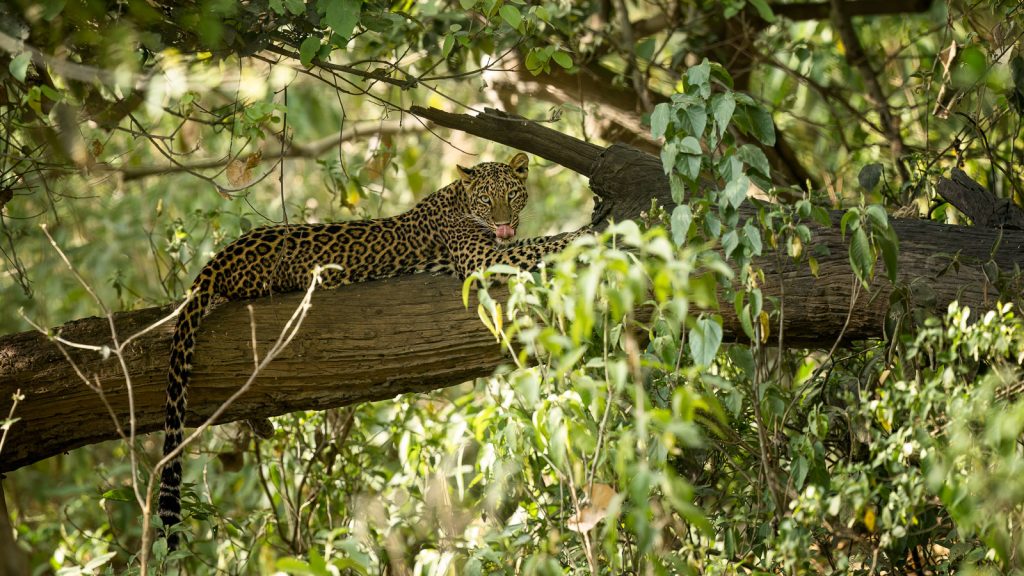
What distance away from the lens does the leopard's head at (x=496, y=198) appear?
6605 mm

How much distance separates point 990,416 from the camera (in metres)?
3.51

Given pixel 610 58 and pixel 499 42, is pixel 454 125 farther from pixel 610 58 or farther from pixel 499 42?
pixel 610 58

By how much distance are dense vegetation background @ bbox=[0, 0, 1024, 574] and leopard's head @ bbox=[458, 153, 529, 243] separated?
531mm

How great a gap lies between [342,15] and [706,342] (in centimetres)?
221

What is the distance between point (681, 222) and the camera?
403cm

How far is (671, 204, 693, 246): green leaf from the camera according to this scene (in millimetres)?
3990

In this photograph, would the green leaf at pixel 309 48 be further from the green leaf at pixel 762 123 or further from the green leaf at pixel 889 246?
the green leaf at pixel 889 246

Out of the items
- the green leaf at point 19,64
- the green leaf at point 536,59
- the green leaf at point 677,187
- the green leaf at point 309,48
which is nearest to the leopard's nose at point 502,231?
the green leaf at point 536,59

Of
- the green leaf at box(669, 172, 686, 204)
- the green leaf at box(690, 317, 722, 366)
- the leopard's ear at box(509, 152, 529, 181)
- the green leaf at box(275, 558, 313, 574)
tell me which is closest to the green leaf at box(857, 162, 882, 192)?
the green leaf at box(669, 172, 686, 204)

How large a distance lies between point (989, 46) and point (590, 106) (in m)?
2.69

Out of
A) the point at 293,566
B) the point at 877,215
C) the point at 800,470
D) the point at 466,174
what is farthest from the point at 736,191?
the point at 466,174

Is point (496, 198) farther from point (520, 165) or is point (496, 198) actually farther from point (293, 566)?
point (293, 566)

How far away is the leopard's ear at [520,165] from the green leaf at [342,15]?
2.23 metres

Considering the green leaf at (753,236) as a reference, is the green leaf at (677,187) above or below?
above
